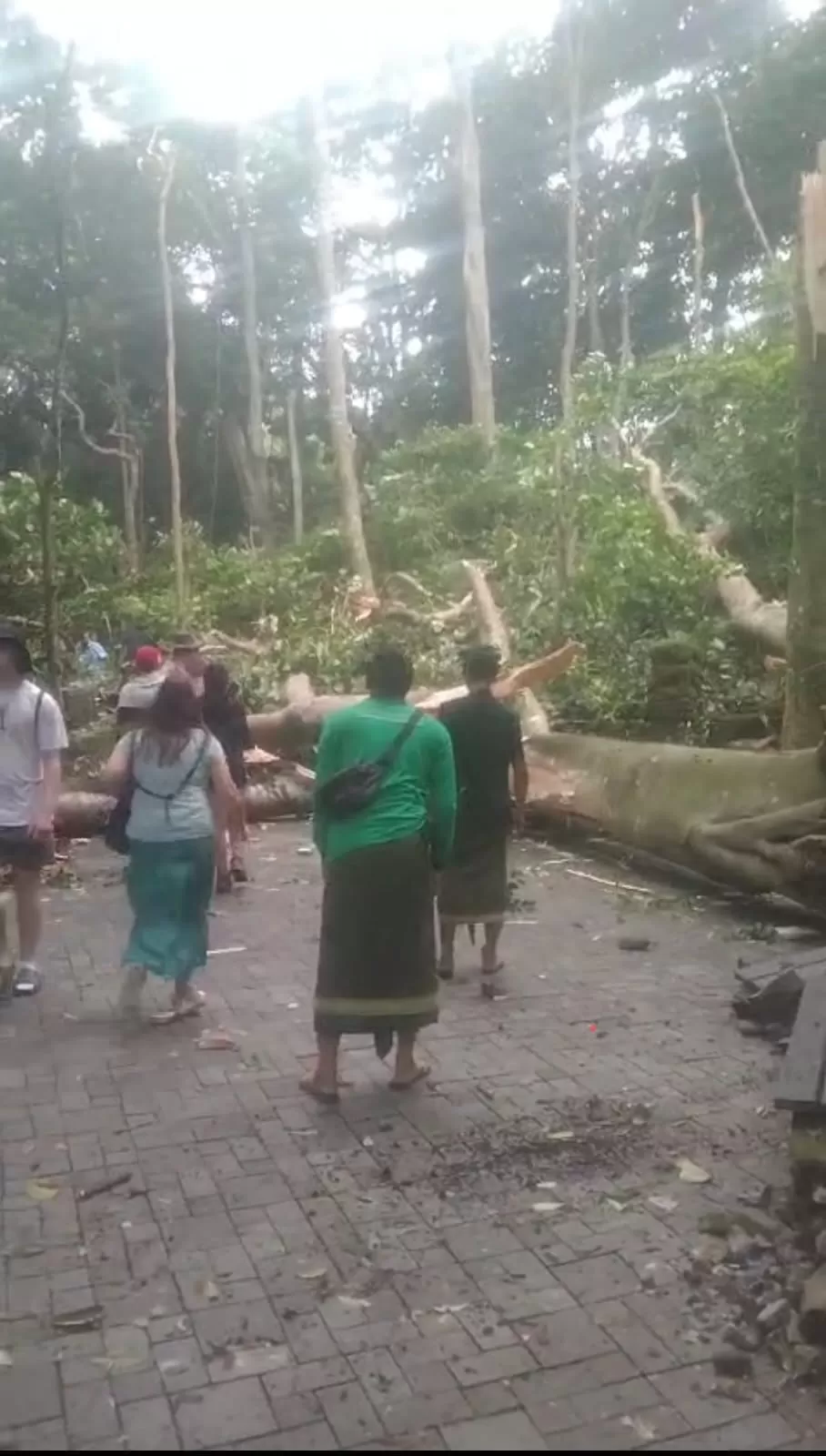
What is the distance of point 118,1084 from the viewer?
16.3 ft

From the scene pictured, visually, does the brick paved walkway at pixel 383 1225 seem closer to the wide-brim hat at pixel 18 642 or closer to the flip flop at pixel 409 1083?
the flip flop at pixel 409 1083

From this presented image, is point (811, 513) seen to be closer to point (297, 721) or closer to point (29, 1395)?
point (297, 721)

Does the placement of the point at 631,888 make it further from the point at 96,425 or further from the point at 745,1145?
the point at 96,425

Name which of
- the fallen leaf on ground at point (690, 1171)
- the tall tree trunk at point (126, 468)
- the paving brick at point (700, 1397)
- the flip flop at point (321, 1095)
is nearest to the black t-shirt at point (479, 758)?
the flip flop at point (321, 1095)

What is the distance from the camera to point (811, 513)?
8453mm

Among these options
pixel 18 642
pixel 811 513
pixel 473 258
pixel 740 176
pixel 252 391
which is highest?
pixel 740 176

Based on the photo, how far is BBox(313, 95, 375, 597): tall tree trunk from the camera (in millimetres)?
21625

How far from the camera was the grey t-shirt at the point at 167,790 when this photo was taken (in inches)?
220

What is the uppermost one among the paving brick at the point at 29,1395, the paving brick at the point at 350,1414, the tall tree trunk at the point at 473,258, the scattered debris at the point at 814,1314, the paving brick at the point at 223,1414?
the tall tree trunk at the point at 473,258

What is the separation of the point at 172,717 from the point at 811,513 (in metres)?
4.77

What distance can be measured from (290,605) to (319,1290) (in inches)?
628

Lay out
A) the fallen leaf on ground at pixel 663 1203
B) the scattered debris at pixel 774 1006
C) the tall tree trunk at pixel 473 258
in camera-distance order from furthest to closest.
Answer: the tall tree trunk at pixel 473 258
the scattered debris at pixel 774 1006
the fallen leaf on ground at pixel 663 1203

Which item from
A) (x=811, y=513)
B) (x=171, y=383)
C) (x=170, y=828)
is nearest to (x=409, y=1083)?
(x=170, y=828)

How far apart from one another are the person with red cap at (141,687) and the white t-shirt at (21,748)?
108 centimetres
